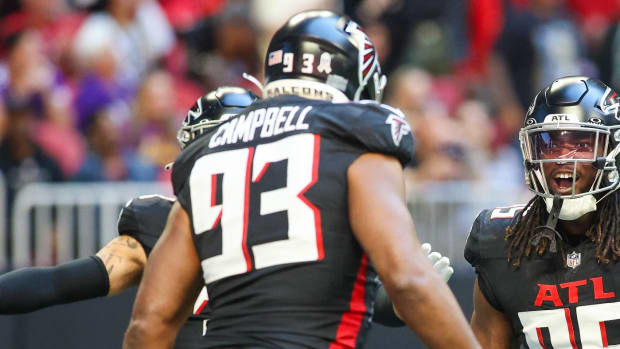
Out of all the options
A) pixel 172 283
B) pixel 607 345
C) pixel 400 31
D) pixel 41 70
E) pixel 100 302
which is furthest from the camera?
pixel 400 31

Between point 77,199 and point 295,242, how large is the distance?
417cm

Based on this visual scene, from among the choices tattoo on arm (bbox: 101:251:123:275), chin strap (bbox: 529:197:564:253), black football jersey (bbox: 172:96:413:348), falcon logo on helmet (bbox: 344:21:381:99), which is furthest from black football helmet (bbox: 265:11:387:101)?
tattoo on arm (bbox: 101:251:123:275)

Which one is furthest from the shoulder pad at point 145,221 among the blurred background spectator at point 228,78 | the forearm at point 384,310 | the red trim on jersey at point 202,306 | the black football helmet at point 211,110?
the blurred background spectator at point 228,78

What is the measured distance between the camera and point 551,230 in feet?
12.8

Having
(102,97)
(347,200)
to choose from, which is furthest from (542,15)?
(347,200)

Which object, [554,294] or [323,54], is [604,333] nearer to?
[554,294]

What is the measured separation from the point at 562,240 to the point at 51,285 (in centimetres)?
184

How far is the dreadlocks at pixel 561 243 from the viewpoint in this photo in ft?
12.8

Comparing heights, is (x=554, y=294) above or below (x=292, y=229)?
below

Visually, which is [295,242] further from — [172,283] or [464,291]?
[464,291]

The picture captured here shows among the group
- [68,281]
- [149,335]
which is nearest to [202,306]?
[68,281]

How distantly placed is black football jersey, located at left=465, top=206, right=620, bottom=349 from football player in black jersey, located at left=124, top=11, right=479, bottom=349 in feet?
3.04

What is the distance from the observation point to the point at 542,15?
997 cm

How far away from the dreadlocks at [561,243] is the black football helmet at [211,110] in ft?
4.23
